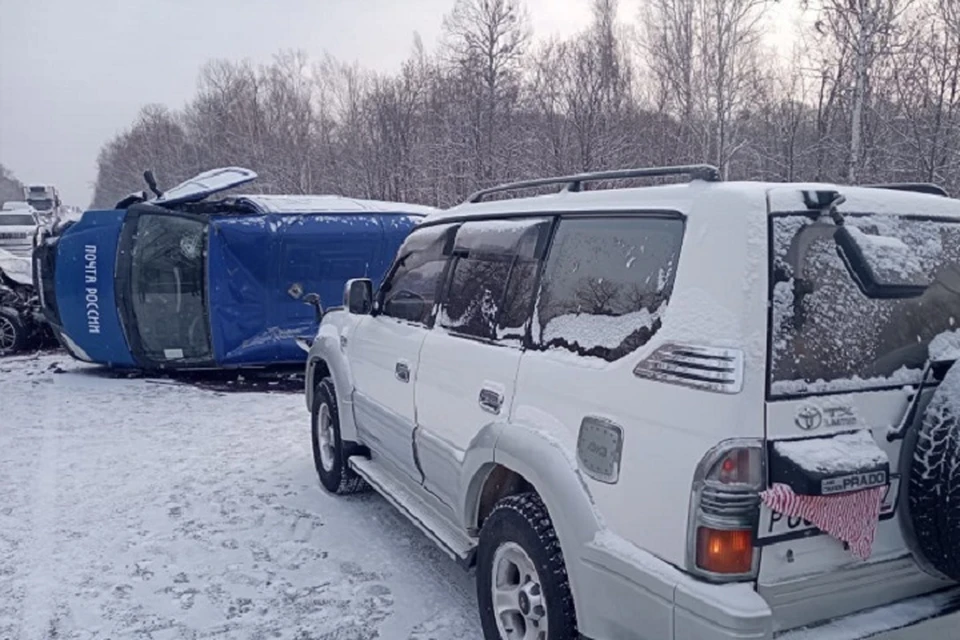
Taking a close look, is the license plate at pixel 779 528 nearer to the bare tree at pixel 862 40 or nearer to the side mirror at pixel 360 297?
the side mirror at pixel 360 297

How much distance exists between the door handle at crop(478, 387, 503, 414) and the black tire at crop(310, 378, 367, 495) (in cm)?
207

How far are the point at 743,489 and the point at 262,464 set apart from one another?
4.84 m

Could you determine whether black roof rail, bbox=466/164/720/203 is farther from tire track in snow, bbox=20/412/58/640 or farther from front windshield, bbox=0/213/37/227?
front windshield, bbox=0/213/37/227

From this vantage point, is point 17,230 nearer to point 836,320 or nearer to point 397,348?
point 397,348

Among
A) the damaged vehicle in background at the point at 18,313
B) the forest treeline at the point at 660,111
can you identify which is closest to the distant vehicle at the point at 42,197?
the forest treeline at the point at 660,111

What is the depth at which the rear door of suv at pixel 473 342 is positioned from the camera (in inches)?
121

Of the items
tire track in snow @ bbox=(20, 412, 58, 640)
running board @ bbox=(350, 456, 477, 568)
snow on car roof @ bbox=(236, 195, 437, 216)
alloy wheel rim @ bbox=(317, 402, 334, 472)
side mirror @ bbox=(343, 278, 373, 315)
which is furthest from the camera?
snow on car roof @ bbox=(236, 195, 437, 216)

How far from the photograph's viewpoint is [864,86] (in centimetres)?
1856

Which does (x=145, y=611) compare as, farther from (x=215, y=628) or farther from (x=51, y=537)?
(x=51, y=537)

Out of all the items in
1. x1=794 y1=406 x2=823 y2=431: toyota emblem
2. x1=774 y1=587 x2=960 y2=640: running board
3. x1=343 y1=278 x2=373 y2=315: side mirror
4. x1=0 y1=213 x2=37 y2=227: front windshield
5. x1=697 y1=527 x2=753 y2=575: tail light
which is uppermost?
x1=0 y1=213 x2=37 y2=227: front windshield

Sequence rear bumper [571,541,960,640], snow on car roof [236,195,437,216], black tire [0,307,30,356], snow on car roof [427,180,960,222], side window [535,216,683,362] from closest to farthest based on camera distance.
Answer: rear bumper [571,541,960,640] < snow on car roof [427,180,960,222] < side window [535,216,683,362] < snow on car roof [236,195,437,216] < black tire [0,307,30,356]

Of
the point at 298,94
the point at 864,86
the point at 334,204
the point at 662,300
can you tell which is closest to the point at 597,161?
the point at 864,86

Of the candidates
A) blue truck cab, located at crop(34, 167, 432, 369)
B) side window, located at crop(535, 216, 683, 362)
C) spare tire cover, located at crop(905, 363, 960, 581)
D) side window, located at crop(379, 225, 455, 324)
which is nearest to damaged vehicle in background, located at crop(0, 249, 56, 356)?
blue truck cab, located at crop(34, 167, 432, 369)

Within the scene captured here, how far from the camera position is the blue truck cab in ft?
29.8
